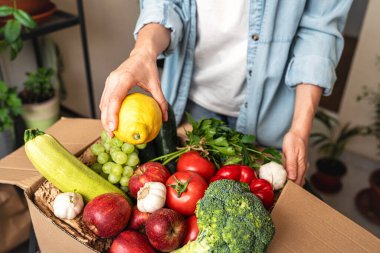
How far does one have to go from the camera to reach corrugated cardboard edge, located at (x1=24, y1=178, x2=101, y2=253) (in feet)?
1.83

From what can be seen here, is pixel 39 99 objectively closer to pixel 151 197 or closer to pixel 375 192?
pixel 151 197

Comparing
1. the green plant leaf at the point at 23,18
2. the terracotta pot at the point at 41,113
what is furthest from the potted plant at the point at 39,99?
the green plant leaf at the point at 23,18

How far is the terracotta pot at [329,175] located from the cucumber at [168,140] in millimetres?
1311

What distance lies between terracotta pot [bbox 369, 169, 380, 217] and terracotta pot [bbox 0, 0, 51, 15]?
169 cm

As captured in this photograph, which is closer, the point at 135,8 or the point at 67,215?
the point at 67,215

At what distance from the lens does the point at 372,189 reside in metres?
1.71

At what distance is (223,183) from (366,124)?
170 cm

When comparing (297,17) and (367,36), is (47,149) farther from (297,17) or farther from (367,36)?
(367,36)

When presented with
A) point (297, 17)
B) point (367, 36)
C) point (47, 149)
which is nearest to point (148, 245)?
point (47, 149)

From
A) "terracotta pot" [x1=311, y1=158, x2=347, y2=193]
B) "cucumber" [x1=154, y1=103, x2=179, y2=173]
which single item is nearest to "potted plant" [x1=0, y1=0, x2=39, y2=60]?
"cucumber" [x1=154, y1=103, x2=179, y2=173]

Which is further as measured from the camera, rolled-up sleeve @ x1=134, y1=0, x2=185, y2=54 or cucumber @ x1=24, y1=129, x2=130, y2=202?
rolled-up sleeve @ x1=134, y1=0, x2=185, y2=54

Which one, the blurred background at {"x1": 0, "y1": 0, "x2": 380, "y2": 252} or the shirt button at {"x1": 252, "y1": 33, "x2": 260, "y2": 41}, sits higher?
the shirt button at {"x1": 252, "y1": 33, "x2": 260, "y2": 41}

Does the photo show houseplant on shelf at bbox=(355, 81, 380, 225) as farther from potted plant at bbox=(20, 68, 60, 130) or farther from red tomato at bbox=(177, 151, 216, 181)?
potted plant at bbox=(20, 68, 60, 130)

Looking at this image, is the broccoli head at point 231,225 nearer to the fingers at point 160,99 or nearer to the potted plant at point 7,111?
the fingers at point 160,99
